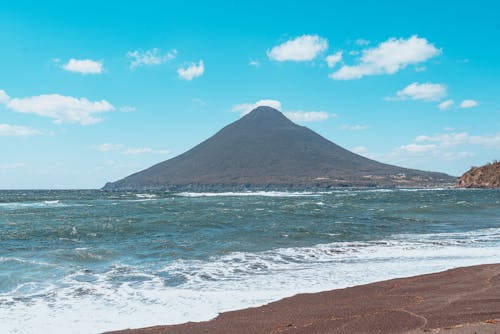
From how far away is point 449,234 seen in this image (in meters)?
25.1

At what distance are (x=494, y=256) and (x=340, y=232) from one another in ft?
34.8

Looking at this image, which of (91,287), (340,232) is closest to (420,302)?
(91,287)

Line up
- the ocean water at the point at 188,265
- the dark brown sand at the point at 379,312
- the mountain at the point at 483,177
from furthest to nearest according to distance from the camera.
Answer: the mountain at the point at 483,177, the ocean water at the point at 188,265, the dark brown sand at the point at 379,312

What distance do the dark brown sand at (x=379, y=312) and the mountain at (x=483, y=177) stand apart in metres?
148

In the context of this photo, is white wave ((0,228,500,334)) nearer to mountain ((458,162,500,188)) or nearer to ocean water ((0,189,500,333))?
ocean water ((0,189,500,333))

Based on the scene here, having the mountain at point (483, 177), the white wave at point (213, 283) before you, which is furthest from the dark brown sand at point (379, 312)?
the mountain at point (483, 177)

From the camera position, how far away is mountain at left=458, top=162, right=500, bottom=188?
14250 centimetres

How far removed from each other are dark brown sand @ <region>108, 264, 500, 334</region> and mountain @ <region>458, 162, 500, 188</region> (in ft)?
486

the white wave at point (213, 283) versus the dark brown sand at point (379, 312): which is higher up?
the dark brown sand at point (379, 312)

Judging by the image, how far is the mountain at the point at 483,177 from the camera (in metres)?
142

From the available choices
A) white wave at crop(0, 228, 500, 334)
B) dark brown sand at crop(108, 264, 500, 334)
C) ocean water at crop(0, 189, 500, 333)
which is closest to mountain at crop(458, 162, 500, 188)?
ocean water at crop(0, 189, 500, 333)

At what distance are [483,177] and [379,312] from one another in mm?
156181

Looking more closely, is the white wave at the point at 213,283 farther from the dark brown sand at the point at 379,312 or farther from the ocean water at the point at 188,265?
the dark brown sand at the point at 379,312

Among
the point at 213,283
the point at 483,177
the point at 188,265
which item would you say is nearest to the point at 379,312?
the point at 213,283
